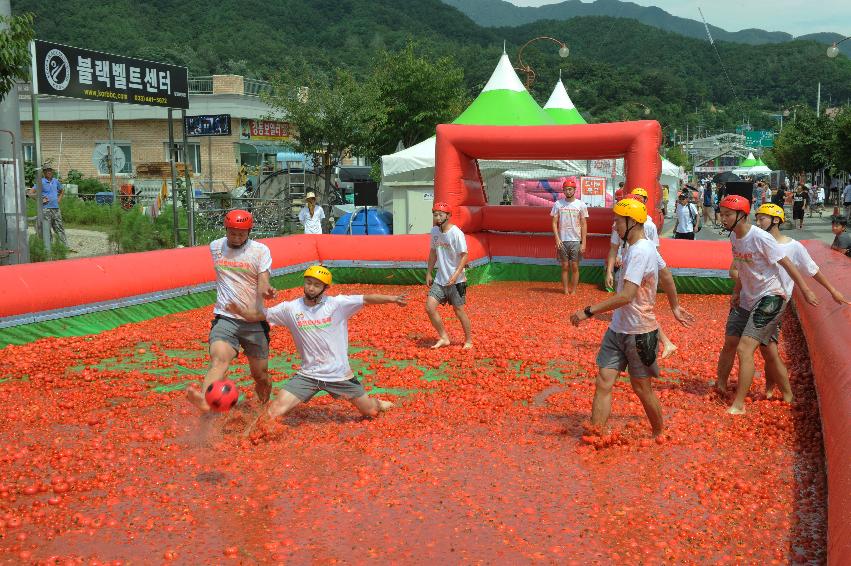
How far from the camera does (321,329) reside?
24.3 feet

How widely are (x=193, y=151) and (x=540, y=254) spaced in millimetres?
31402

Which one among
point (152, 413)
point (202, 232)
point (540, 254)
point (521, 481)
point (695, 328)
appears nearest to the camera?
point (521, 481)

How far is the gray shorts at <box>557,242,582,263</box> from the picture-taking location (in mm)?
16656

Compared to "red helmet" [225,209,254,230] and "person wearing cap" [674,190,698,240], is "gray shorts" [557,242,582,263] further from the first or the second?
"red helmet" [225,209,254,230]

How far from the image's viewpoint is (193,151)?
4572 centimetres

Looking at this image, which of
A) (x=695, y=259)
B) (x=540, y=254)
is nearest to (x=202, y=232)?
(x=540, y=254)

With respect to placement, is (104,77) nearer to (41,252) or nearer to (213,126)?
(41,252)

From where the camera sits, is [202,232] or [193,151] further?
[193,151]

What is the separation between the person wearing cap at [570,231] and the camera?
54.0 ft

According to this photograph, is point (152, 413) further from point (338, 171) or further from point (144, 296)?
point (338, 171)

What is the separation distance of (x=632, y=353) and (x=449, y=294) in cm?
441

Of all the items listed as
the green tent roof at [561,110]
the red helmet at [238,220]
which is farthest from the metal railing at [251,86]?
the red helmet at [238,220]

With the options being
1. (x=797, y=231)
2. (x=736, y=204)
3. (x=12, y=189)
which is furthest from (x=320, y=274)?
(x=797, y=231)

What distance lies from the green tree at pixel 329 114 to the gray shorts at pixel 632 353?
2431 cm
